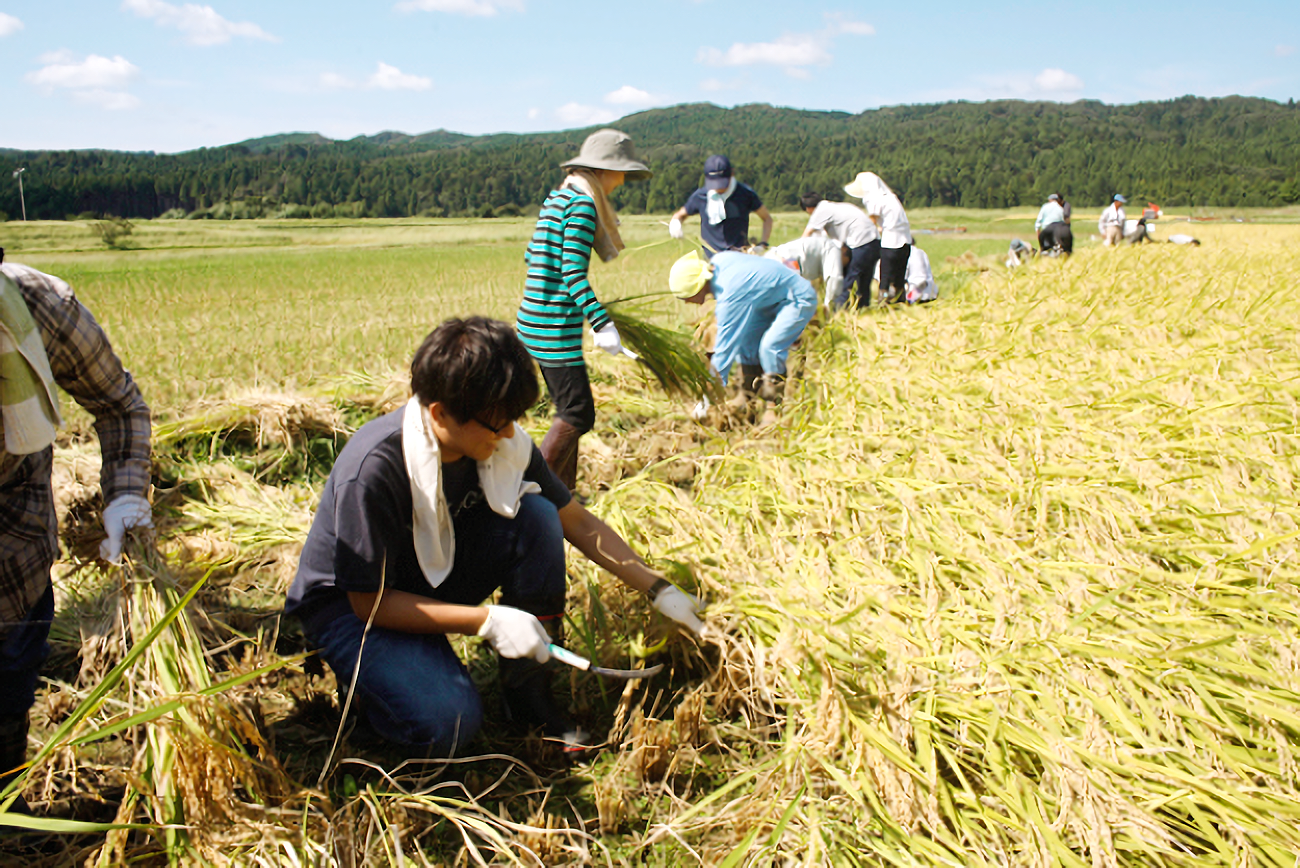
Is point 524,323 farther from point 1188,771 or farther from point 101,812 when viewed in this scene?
point 1188,771

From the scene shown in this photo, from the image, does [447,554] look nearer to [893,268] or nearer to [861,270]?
[861,270]

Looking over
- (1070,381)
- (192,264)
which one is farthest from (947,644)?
(192,264)

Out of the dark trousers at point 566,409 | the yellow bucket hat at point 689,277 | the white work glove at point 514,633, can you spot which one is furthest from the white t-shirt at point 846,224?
the white work glove at point 514,633

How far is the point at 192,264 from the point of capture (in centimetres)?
1346

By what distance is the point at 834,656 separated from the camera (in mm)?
1693

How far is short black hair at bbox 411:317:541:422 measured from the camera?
1450 mm

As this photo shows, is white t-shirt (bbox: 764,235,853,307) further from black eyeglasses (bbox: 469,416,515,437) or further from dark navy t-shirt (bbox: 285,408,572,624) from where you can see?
black eyeglasses (bbox: 469,416,515,437)

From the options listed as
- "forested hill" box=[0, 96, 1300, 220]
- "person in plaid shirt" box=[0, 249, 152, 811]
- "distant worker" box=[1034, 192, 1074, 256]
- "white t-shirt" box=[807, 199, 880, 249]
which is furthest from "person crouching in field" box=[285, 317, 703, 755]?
"forested hill" box=[0, 96, 1300, 220]

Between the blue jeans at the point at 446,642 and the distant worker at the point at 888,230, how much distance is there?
4.90 m

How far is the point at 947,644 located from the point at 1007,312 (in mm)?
3894

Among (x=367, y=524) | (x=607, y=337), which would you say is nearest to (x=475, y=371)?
(x=367, y=524)

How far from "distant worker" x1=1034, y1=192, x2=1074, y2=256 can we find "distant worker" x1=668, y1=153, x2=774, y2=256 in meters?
5.94

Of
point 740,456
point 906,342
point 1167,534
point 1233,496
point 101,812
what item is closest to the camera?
point 101,812

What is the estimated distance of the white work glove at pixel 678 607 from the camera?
182cm
